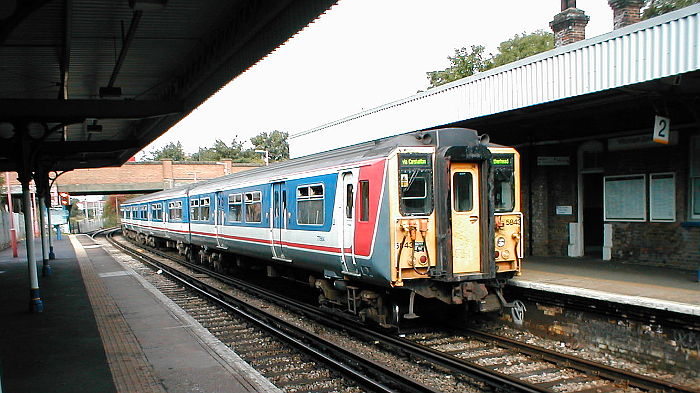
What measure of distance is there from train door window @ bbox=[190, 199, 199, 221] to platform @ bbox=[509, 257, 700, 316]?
1122 cm

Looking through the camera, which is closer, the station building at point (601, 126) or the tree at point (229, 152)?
the station building at point (601, 126)

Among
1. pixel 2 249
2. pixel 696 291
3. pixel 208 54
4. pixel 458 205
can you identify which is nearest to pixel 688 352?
pixel 696 291

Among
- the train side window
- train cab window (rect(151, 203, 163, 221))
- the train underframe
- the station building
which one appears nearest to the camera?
the train underframe

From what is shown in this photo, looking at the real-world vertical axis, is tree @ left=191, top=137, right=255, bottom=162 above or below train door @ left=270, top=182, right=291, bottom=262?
above

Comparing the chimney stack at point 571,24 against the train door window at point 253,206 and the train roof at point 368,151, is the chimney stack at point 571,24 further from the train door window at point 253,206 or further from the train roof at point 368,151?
the train door window at point 253,206

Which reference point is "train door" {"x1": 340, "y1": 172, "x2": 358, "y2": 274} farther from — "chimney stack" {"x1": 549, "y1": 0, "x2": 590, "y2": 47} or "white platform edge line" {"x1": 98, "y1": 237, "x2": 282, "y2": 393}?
"chimney stack" {"x1": 549, "y1": 0, "x2": 590, "y2": 47}

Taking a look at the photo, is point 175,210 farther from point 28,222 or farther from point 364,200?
point 364,200

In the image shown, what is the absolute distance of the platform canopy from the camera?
7930 millimetres

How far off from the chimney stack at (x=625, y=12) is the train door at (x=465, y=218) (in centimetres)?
1045

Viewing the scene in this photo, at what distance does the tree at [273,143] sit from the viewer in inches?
3738

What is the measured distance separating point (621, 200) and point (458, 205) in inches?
214

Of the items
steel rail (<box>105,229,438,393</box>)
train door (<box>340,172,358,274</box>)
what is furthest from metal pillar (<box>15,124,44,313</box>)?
train door (<box>340,172,358,274</box>)

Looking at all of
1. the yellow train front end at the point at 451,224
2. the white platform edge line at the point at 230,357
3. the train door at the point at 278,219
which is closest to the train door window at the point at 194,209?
the train door at the point at 278,219

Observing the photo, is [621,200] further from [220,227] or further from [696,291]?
[220,227]
